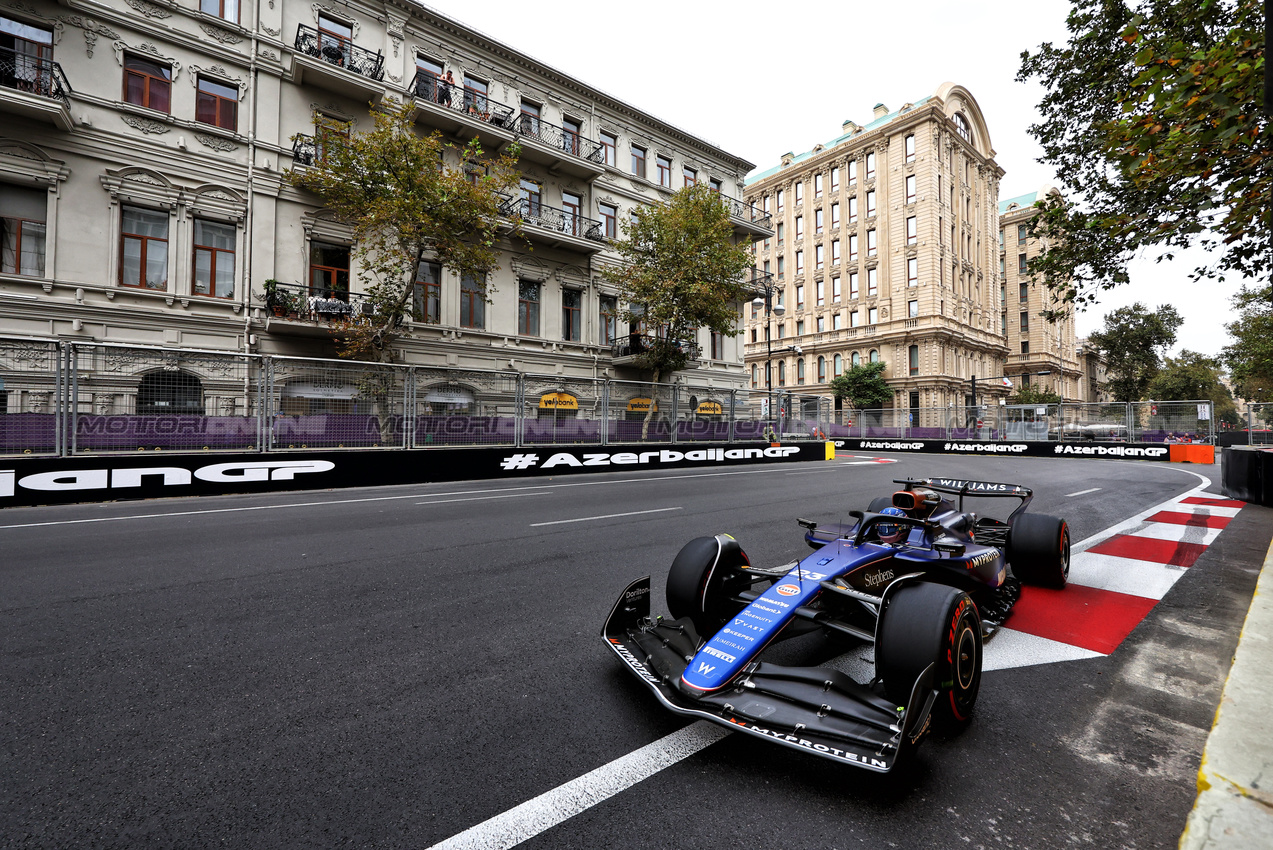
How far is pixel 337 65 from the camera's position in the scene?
18.2 meters

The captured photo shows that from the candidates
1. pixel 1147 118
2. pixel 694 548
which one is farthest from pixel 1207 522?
pixel 694 548


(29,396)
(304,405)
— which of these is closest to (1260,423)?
(304,405)

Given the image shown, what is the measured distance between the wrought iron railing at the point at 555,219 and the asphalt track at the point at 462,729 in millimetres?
19751

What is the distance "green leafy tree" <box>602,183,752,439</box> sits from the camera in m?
21.0

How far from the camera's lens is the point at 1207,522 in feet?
24.6

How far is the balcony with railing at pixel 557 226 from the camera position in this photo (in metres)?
22.1

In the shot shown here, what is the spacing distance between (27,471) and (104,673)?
29.4 ft

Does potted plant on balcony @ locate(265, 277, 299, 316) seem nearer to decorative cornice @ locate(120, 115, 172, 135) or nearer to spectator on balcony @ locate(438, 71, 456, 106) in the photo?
decorative cornice @ locate(120, 115, 172, 135)

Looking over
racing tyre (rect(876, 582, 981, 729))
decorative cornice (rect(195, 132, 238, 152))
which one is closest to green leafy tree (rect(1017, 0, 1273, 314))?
racing tyre (rect(876, 582, 981, 729))

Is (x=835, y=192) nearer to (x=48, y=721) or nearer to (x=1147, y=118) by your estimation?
(x=1147, y=118)

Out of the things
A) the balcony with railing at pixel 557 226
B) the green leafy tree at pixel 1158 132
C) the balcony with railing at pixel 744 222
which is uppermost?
the balcony with railing at pixel 744 222

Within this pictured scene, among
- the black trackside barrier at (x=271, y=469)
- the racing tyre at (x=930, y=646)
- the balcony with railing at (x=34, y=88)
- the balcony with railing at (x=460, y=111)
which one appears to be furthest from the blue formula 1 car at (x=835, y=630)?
the balcony with railing at (x=460, y=111)

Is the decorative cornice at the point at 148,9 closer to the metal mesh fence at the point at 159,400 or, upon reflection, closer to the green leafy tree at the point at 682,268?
the metal mesh fence at the point at 159,400

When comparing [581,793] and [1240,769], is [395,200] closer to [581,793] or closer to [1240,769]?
[581,793]
